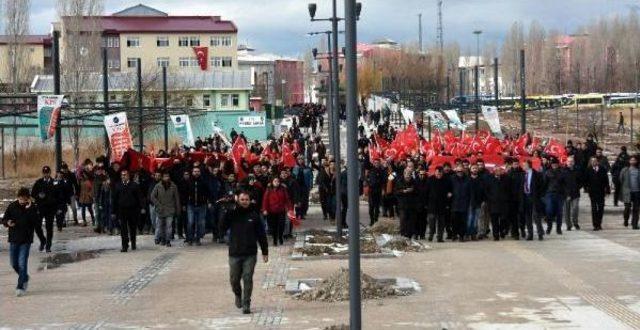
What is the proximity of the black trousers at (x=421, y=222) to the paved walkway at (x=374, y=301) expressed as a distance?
1192 millimetres

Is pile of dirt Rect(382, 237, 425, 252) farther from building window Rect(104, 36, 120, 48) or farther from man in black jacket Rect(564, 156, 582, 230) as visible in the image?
building window Rect(104, 36, 120, 48)

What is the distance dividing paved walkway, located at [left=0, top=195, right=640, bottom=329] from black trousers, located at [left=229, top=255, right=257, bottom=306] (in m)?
0.27

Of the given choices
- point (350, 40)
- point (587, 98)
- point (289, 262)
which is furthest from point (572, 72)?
point (350, 40)

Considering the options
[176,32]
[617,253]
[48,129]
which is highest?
[176,32]

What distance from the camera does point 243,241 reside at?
1493cm

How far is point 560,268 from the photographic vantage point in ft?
63.3

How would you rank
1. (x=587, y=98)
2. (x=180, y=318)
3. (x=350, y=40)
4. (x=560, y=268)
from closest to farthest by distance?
1. (x=350, y=40)
2. (x=180, y=318)
3. (x=560, y=268)
4. (x=587, y=98)

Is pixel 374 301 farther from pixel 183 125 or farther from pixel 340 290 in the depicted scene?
pixel 183 125

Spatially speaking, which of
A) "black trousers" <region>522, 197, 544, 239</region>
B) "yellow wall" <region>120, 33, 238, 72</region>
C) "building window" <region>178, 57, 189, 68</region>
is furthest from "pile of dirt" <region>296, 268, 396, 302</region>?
"building window" <region>178, 57, 189, 68</region>

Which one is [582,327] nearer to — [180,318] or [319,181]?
[180,318]

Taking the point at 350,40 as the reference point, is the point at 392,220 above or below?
below

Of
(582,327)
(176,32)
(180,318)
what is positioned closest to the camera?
(582,327)

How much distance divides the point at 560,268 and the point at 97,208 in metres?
12.2

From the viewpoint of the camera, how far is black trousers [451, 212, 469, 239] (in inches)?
963
